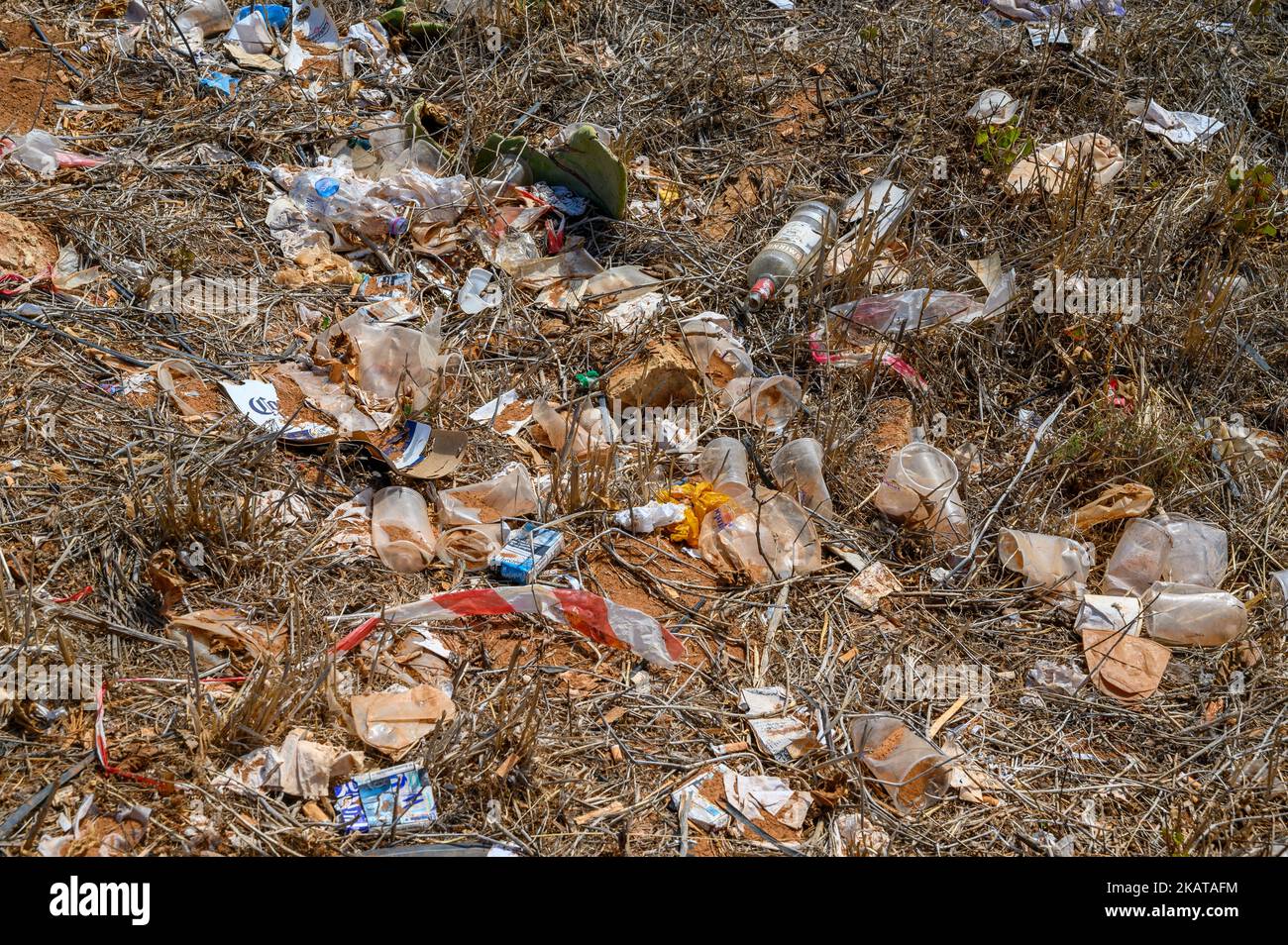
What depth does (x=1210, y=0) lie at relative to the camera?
4.71m

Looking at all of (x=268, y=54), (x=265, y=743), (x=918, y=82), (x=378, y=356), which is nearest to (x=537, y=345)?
(x=378, y=356)

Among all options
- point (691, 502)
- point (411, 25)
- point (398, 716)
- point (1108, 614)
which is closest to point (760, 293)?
point (691, 502)

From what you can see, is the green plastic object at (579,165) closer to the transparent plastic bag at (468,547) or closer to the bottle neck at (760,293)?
the bottle neck at (760,293)

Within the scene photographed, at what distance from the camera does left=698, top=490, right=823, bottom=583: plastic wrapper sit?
102 inches

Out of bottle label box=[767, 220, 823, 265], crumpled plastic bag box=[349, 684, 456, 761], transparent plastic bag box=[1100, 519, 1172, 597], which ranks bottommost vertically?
crumpled plastic bag box=[349, 684, 456, 761]

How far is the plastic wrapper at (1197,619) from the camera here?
101 inches

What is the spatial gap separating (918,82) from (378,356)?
8.56ft

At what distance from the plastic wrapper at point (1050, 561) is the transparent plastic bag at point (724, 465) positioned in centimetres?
71

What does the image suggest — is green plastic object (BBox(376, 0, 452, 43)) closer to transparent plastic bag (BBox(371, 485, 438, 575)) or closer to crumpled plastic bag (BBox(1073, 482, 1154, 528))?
transparent plastic bag (BBox(371, 485, 438, 575))

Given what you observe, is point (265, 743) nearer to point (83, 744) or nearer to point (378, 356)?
point (83, 744)

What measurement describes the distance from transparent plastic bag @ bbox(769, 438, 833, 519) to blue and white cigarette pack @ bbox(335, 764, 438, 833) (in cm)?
127

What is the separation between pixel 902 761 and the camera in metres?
2.19

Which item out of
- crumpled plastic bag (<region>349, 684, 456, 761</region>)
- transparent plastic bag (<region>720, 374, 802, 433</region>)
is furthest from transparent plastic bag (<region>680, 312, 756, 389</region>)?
crumpled plastic bag (<region>349, 684, 456, 761</region>)

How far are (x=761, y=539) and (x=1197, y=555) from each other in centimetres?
117
